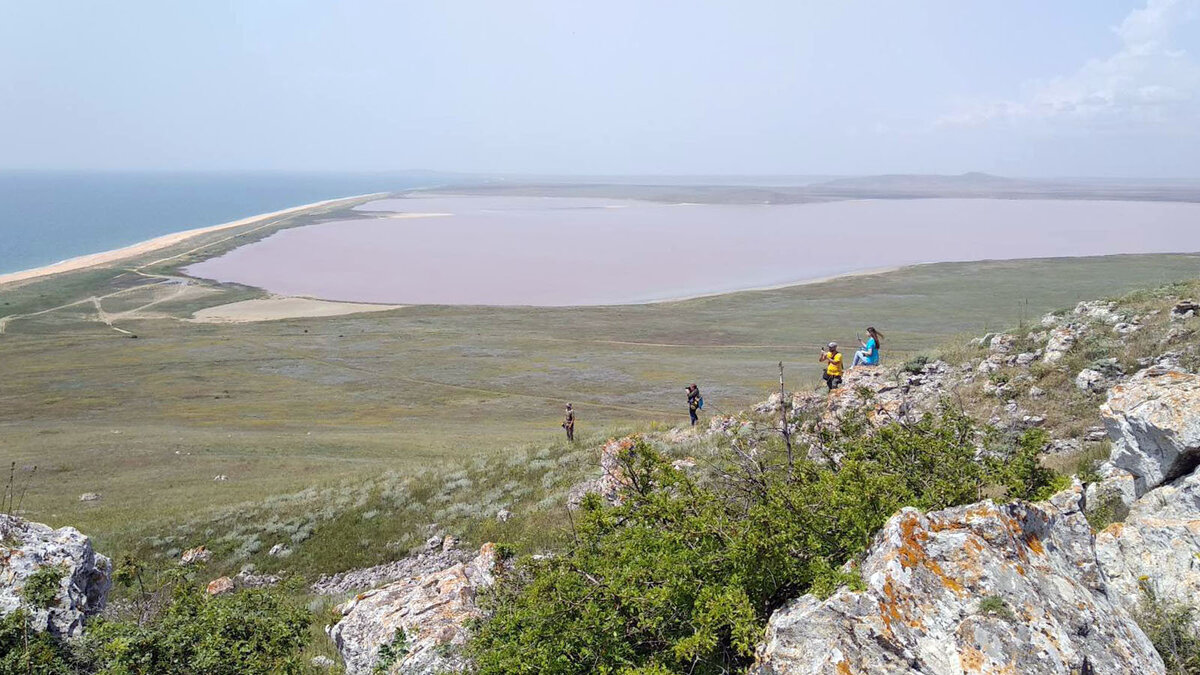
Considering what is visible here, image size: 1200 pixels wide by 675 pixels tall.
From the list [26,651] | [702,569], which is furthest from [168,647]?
[702,569]


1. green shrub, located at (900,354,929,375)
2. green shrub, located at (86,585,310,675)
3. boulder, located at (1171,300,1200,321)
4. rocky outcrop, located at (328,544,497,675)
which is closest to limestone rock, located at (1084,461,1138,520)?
rocky outcrop, located at (328,544,497,675)

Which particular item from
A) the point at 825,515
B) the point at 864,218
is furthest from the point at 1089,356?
the point at 864,218

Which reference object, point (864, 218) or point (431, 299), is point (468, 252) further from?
point (864, 218)

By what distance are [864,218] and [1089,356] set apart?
173 meters

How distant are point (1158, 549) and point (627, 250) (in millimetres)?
113508

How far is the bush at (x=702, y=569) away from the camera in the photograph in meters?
5.23

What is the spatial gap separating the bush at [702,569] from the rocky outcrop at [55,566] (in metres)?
5.30

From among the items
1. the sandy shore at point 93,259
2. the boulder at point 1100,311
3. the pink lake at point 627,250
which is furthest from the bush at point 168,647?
the sandy shore at point 93,259

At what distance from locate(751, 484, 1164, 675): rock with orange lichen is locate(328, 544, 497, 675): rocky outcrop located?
3.73m

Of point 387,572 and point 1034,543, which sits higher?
point 1034,543

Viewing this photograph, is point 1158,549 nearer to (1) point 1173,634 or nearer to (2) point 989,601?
(1) point 1173,634

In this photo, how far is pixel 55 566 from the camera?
8531 millimetres

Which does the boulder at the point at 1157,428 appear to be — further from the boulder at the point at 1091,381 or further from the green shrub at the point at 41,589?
the green shrub at the point at 41,589

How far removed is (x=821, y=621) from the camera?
4438 mm
